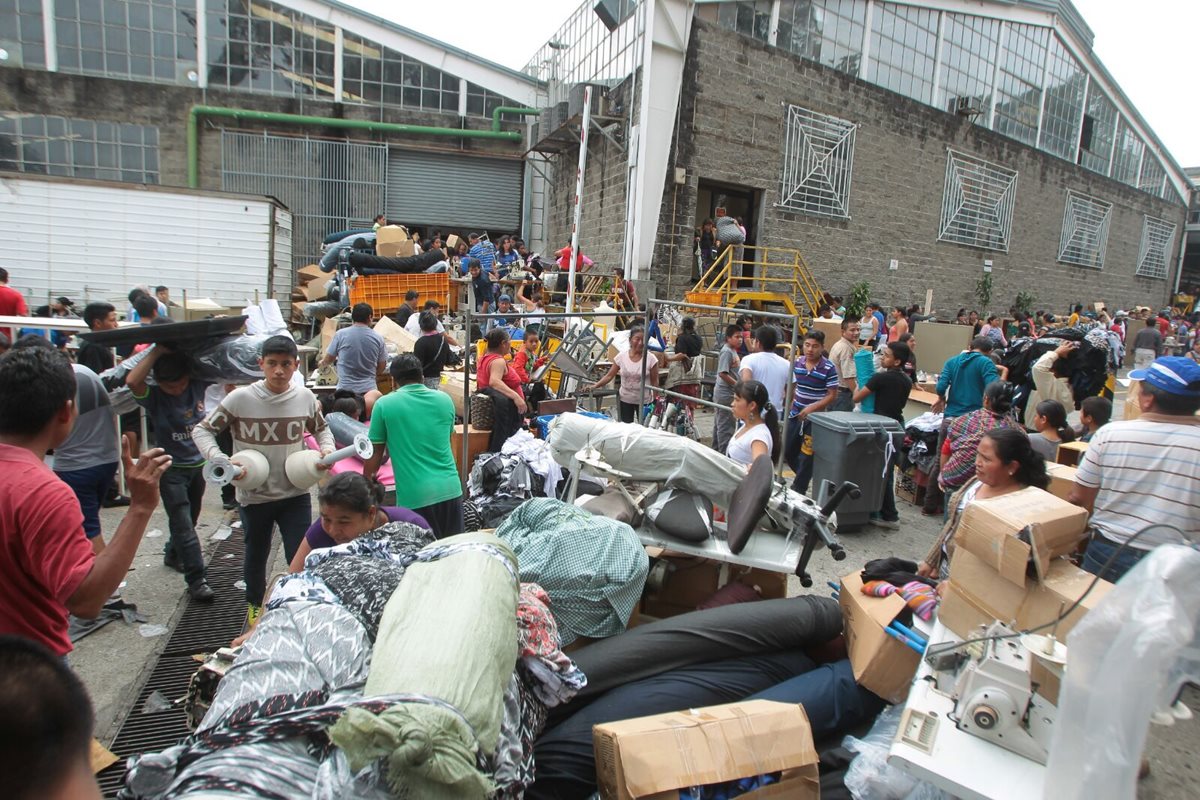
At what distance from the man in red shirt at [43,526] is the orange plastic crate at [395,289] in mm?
9240

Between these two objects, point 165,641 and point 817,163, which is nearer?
point 165,641

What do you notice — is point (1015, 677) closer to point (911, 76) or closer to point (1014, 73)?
point (911, 76)

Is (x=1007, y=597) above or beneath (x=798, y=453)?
above

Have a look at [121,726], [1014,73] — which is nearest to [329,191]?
[121,726]

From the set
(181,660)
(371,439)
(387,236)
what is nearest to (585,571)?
(371,439)

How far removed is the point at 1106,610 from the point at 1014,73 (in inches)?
961

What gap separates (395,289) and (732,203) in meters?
9.71

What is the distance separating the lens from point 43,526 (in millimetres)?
1843

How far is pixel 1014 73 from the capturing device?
20547mm

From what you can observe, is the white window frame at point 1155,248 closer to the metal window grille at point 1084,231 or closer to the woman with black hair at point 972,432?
the metal window grille at point 1084,231

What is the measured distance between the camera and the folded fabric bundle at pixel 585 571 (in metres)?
2.79

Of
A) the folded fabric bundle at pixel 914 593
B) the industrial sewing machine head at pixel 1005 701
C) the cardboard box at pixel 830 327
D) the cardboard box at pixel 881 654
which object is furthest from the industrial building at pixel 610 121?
the industrial sewing machine head at pixel 1005 701

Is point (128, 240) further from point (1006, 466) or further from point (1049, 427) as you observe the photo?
point (1049, 427)

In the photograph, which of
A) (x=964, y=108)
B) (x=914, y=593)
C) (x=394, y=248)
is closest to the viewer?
(x=914, y=593)
